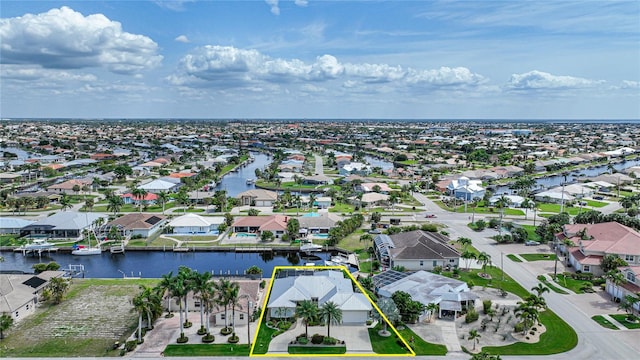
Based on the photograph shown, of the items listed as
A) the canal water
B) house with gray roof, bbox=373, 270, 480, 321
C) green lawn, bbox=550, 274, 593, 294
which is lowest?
the canal water

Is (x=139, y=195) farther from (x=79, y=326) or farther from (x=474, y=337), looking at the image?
(x=474, y=337)

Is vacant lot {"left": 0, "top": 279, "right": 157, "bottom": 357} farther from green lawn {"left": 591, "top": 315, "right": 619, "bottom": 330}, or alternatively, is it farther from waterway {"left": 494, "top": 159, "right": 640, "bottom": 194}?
waterway {"left": 494, "top": 159, "right": 640, "bottom": 194}

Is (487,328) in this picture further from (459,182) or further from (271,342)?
(459,182)

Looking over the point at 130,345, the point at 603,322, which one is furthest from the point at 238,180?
the point at 603,322

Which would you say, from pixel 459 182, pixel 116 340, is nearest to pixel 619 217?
pixel 459 182

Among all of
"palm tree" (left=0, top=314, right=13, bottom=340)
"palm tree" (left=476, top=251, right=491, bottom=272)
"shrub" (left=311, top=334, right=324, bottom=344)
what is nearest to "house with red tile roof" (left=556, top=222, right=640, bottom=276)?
"palm tree" (left=476, top=251, right=491, bottom=272)
